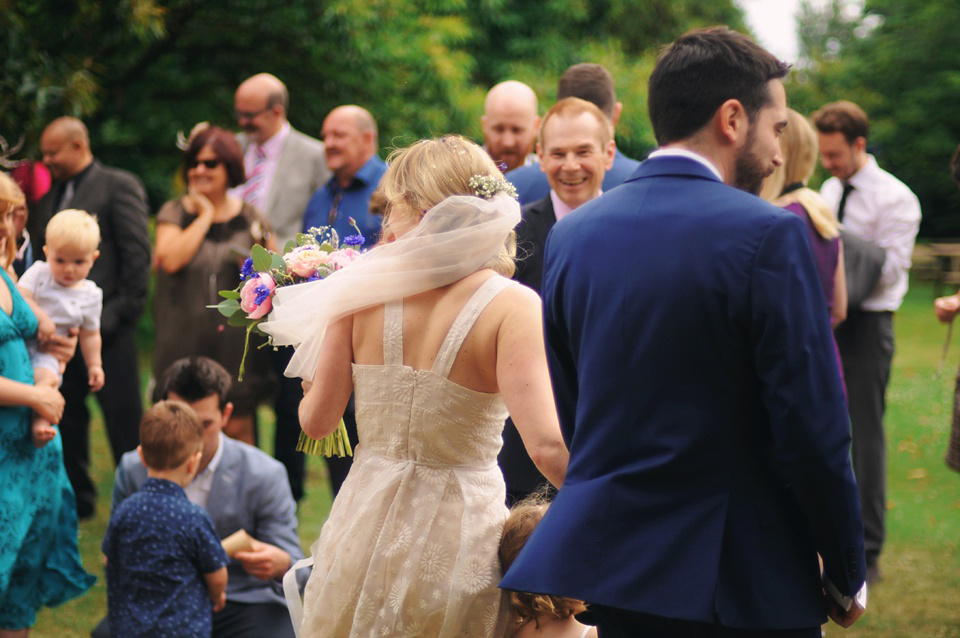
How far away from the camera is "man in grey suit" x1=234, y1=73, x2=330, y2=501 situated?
7.41 metres

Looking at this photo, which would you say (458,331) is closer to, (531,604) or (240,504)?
(531,604)

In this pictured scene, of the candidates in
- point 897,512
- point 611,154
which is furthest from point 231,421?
point 897,512

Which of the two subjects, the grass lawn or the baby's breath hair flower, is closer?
the baby's breath hair flower

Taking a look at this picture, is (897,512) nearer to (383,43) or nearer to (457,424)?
(457,424)

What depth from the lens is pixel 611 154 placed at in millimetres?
4930

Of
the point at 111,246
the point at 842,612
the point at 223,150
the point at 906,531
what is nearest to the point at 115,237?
the point at 111,246

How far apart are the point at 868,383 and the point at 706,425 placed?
4.39 metres

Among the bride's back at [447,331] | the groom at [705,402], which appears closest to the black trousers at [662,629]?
the groom at [705,402]

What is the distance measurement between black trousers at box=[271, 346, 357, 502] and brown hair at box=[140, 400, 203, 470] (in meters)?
2.36

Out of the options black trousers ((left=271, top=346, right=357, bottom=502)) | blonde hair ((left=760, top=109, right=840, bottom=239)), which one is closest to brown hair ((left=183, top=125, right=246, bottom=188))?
black trousers ((left=271, top=346, right=357, bottom=502))

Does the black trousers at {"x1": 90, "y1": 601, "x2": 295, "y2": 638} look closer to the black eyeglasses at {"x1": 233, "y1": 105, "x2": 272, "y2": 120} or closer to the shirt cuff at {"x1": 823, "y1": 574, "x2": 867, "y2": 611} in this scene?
the shirt cuff at {"x1": 823, "y1": 574, "x2": 867, "y2": 611}

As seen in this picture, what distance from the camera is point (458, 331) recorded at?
302 centimetres

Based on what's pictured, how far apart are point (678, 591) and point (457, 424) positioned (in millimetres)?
899

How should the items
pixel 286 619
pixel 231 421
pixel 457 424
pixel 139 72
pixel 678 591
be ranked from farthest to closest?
pixel 139 72 < pixel 231 421 < pixel 286 619 < pixel 457 424 < pixel 678 591
